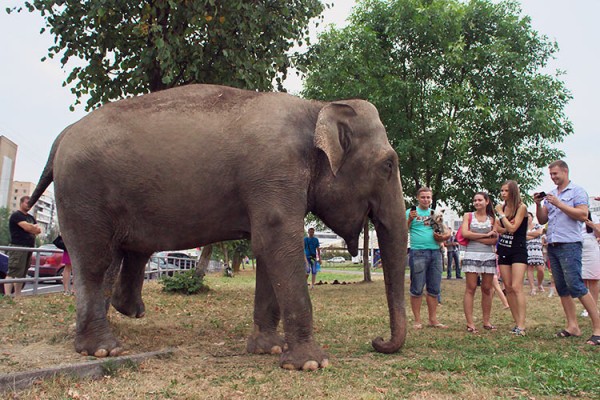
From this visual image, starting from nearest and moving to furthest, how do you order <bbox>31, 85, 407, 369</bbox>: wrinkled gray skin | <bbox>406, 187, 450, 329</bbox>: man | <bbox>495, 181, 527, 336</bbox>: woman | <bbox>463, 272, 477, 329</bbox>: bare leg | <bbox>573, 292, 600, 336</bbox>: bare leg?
<bbox>31, 85, 407, 369</bbox>: wrinkled gray skin < <bbox>573, 292, 600, 336</bbox>: bare leg < <bbox>495, 181, 527, 336</bbox>: woman < <bbox>463, 272, 477, 329</bbox>: bare leg < <bbox>406, 187, 450, 329</bbox>: man

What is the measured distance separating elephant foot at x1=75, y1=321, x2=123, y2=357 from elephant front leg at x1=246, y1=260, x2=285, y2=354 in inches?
54.3

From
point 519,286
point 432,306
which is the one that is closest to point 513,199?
point 519,286

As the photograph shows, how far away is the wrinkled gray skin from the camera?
4.95m

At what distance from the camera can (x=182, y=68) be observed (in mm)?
8812

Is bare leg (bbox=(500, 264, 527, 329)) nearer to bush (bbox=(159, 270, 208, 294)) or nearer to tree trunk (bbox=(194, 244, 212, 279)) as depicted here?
bush (bbox=(159, 270, 208, 294))

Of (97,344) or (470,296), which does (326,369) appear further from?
(470,296)

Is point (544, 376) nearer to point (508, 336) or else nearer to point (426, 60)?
point (508, 336)

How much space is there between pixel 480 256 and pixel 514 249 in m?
0.51

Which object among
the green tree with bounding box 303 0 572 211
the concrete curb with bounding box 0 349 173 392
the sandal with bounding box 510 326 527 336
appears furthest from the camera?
the green tree with bounding box 303 0 572 211

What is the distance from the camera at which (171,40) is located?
781 centimetres

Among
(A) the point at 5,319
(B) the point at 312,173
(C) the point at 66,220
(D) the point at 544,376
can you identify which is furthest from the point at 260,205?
(A) the point at 5,319

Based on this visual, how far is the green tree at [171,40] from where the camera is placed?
787 cm

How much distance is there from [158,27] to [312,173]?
368 cm

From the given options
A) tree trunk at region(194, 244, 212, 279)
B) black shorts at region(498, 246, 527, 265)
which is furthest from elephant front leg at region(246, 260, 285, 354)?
tree trunk at region(194, 244, 212, 279)
